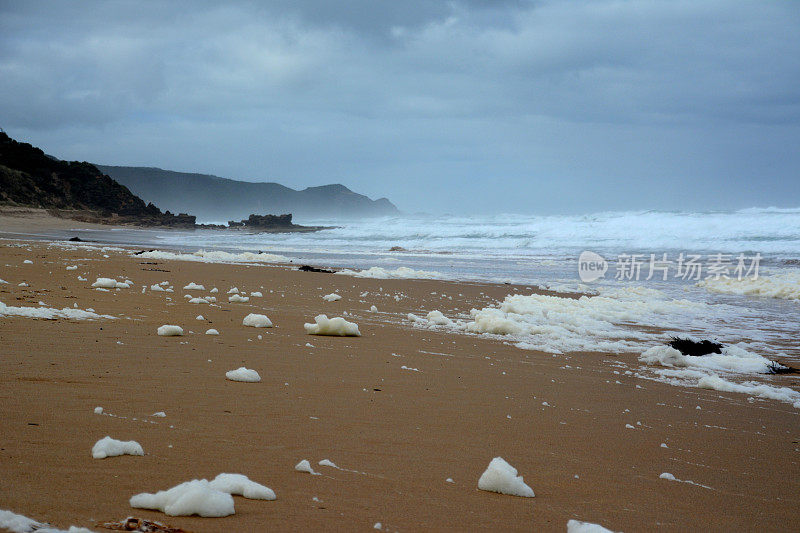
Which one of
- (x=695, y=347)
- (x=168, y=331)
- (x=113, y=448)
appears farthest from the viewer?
(x=695, y=347)

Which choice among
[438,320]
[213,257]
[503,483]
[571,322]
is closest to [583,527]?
[503,483]

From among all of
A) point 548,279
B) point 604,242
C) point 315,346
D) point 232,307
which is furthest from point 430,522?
point 604,242

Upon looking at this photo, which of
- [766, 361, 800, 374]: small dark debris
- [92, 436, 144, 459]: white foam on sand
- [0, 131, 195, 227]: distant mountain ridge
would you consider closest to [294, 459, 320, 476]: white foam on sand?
[92, 436, 144, 459]: white foam on sand

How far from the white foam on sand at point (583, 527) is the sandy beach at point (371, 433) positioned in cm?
6

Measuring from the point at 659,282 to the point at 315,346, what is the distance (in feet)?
42.7

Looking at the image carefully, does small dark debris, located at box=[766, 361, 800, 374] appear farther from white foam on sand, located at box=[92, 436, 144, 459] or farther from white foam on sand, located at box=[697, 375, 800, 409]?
white foam on sand, located at box=[92, 436, 144, 459]

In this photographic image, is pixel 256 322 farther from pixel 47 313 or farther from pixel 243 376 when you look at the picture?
pixel 243 376

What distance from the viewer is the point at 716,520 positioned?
2197 mm

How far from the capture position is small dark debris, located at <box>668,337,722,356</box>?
6109 millimetres

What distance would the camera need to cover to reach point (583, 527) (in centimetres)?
186

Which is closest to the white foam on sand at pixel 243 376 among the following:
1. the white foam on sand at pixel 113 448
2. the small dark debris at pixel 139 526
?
the white foam on sand at pixel 113 448

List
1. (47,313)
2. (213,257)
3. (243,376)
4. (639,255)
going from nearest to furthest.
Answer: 1. (243,376)
2. (47,313)
3. (213,257)
4. (639,255)

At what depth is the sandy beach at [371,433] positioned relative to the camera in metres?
1.98

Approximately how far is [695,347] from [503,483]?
4613mm
